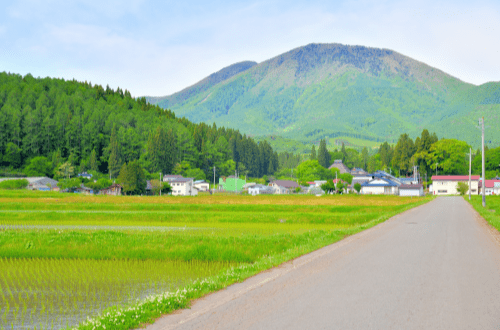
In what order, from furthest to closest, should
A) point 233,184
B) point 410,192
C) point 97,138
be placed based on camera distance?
point 97,138
point 233,184
point 410,192

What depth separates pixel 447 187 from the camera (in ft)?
415

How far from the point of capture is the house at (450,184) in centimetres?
12450

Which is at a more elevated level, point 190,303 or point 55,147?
point 55,147

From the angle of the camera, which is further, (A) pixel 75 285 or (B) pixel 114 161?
(B) pixel 114 161

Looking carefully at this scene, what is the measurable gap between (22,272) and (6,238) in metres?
5.72

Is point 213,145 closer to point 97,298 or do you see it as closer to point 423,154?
point 423,154

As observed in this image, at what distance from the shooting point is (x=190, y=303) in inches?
318

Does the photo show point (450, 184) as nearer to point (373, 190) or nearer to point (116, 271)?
point (373, 190)

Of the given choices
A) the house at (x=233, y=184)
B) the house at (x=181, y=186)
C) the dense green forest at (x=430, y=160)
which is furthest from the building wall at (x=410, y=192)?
the house at (x=181, y=186)

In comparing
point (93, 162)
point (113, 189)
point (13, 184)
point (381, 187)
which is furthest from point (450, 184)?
point (13, 184)

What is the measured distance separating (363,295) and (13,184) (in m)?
95.1

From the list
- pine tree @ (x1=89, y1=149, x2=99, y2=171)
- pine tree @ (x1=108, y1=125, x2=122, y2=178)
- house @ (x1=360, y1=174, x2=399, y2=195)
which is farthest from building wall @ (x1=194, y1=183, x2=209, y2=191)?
house @ (x1=360, y1=174, x2=399, y2=195)

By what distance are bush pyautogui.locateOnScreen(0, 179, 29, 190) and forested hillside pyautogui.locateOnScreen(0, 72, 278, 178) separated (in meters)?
28.3

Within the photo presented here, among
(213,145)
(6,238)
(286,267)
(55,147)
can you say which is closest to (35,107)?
(55,147)
